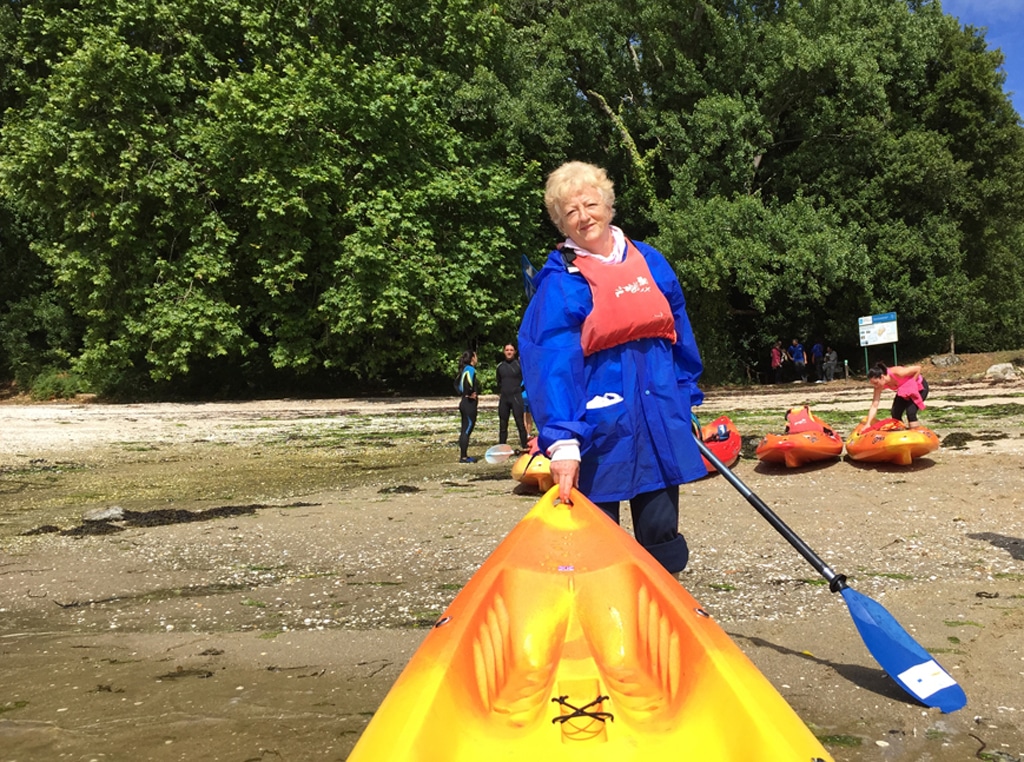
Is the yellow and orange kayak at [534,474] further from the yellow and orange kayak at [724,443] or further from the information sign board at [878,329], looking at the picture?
the information sign board at [878,329]

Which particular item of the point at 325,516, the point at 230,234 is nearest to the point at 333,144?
the point at 230,234

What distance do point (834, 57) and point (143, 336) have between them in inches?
910

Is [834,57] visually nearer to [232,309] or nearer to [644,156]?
[644,156]

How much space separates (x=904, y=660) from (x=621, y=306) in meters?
2.03

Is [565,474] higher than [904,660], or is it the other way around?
[565,474]

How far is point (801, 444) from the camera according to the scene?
8.89m

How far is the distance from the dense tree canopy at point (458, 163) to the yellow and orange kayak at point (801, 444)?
14.2 metres

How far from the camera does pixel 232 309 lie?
2419cm

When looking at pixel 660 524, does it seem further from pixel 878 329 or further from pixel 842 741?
pixel 878 329

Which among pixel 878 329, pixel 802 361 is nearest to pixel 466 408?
pixel 878 329

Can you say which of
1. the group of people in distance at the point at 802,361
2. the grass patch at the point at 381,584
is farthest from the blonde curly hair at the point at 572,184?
the group of people in distance at the point at 802,361

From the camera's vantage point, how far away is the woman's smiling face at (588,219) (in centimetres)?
300

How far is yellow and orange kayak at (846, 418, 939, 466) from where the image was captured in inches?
331

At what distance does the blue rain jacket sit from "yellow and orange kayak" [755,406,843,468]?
6464 millimetres
